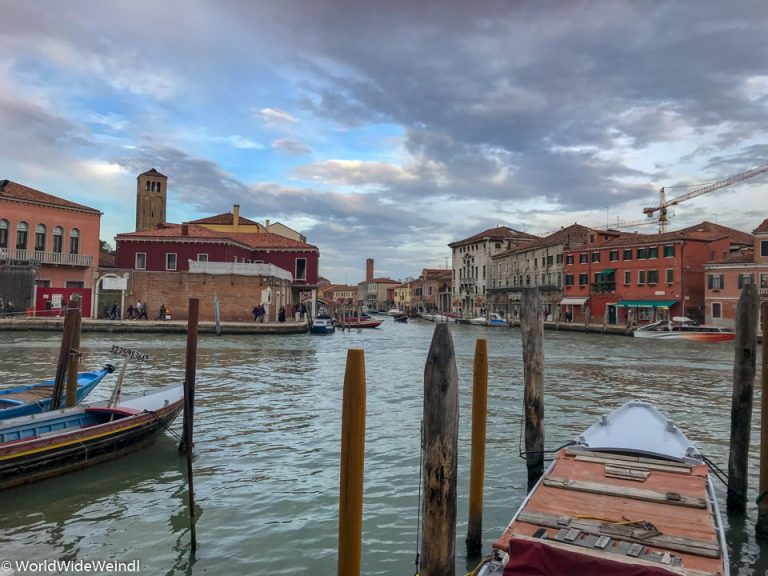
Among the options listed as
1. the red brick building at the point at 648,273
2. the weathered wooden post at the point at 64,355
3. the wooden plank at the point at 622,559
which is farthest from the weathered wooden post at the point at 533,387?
the red brick building at the point at 648,273

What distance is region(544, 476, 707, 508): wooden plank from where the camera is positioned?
183 inches

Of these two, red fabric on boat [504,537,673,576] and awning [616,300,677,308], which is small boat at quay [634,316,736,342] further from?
red fabric on boat [504,537,673,576]

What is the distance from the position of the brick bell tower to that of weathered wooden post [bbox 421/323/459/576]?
2553 inches

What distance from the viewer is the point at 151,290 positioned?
32.6 meters

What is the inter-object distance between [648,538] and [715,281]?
37.4 meters

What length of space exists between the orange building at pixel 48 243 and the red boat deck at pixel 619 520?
30072 mm

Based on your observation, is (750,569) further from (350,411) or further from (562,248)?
(562,248)

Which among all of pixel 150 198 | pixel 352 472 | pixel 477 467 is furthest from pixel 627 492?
pixel 150 198

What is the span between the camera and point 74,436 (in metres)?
6.80

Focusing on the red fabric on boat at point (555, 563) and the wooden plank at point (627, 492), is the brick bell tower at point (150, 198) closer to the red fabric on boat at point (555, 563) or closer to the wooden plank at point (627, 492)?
the wooden plank at point (627, 492)

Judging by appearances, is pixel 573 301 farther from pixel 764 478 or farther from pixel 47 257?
pixel 764 478

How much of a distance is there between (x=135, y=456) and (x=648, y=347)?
86.6 feet

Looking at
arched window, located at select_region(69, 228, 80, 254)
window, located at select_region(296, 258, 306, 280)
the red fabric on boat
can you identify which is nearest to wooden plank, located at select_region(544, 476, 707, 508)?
the red fabric on boat

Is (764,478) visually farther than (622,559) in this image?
Yes
